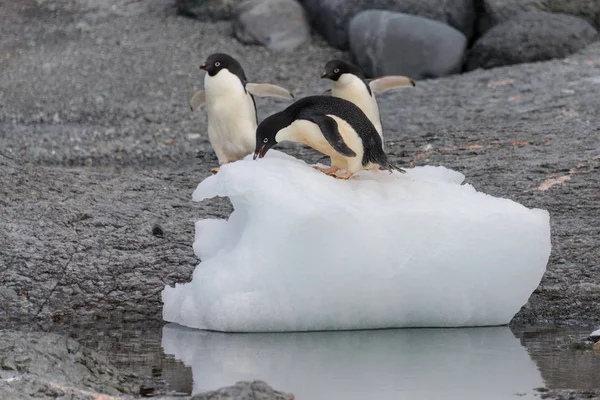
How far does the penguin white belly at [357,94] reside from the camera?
6684mm

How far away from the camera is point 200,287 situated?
4.58 m

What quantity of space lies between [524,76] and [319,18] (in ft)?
12.1

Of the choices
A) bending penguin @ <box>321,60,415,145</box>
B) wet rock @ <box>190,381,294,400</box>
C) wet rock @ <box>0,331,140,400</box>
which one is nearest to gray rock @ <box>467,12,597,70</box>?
bending penguin @ <box>321,60,415,145</box>

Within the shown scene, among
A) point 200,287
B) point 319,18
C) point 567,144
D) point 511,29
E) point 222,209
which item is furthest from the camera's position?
point 319,18

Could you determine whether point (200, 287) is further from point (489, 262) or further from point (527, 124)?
point (527, 124)

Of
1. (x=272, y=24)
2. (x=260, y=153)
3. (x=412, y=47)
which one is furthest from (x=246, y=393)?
(x=272, y=24)

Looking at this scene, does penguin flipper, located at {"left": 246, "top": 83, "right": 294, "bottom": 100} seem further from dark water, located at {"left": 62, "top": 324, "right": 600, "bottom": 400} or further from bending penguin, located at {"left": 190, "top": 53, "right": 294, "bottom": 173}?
dark water, located at {"left": 62, "top": 324, "right": 600, "bottom": 400}

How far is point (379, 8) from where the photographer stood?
494 inches

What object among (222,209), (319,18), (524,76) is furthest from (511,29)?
(222,209)

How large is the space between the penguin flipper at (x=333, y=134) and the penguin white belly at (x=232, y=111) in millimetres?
1687

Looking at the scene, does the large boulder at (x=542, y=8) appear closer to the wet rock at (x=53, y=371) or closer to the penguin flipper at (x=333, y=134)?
the penguin flipper at (x=333, y=134)

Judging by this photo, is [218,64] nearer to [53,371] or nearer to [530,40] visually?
[53,371]

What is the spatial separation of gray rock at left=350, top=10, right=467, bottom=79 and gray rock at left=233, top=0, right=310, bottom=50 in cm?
129

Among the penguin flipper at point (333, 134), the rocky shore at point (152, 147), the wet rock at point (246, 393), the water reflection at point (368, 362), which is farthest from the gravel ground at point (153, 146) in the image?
the wet rock at point (246, 393)
